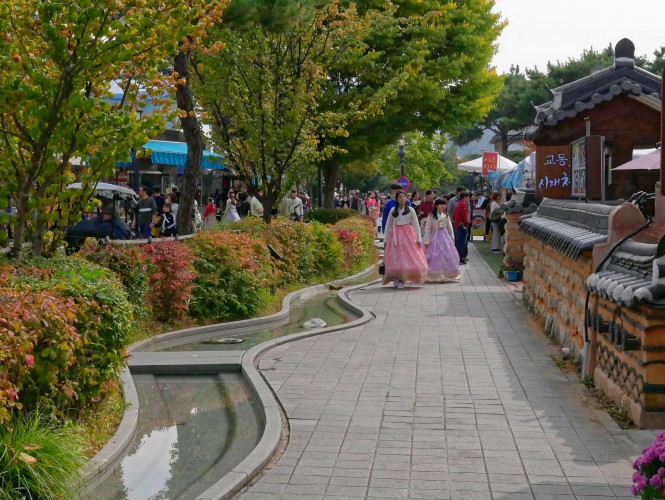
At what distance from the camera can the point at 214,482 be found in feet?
23.0

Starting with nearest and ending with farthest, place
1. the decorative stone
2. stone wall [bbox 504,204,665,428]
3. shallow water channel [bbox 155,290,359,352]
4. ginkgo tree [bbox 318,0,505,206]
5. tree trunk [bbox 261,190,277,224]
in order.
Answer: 1. stone wall [bbox 504,204,665,428]
2. shallow water channel [bbox 155,290,359,352]
3. the decorative stone
4. tree trunk [bbox 261,190,277,224]
5. ginkgo tree [bbox 318,0,505,206]

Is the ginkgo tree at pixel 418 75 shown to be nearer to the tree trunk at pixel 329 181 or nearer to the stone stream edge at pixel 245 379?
the tree trunk at pixel 329 181

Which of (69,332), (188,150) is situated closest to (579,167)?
(188,150)

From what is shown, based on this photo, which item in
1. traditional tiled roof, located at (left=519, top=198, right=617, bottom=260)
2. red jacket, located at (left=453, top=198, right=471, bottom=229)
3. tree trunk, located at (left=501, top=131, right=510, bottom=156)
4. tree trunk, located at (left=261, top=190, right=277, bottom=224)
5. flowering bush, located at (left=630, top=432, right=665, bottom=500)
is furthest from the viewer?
tree trunk, located at (left=501, top=131, right=510, bottom=156)

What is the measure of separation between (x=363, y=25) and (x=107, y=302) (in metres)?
15.9

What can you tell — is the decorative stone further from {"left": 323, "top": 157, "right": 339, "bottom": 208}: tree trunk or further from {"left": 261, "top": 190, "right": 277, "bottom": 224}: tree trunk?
{"left": 323, "top": 157, "right": 339, "bottom": 208}: tree trunk

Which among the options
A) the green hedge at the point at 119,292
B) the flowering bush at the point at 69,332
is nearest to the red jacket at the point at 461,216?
the green hedge at the point at 119,292

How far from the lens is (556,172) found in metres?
15.1

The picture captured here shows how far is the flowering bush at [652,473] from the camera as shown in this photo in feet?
15.6

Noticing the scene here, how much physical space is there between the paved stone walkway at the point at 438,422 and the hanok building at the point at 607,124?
311 cm

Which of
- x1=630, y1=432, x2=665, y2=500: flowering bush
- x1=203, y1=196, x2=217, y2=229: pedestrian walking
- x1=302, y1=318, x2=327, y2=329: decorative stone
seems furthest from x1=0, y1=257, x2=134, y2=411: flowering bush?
x1=203, y1=196, x2=217, y2=229: pedestrian walking

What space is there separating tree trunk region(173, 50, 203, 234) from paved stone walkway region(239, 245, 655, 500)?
5.55 meters

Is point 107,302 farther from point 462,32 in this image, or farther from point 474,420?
point 462,32

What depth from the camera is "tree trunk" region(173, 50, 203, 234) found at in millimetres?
17219
